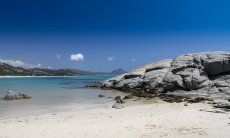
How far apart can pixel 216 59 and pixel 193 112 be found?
73.9 feet

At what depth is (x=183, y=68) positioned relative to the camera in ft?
147

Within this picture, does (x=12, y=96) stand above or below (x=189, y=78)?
below

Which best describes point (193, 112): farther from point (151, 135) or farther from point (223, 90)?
point (223, 90)

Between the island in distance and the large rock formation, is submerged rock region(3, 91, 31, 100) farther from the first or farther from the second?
the large rock formation

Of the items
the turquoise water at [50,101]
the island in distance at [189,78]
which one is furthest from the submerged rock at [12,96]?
the island in distance at [189,78]

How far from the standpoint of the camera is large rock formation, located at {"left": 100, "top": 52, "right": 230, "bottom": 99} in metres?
39.0

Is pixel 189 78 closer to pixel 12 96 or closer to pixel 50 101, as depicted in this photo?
pixel 50 101

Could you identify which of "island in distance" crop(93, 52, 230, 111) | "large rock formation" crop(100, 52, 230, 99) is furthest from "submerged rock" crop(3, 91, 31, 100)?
"large rock formation" crop(100, 52, 230, 99)

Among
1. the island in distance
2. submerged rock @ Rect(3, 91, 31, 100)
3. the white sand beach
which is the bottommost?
the white sand beach

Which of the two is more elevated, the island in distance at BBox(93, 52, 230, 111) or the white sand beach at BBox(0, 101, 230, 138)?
the island in distance at BBox(93, 52, 230, 111)

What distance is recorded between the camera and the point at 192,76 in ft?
138

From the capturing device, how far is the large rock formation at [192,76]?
1534 inches

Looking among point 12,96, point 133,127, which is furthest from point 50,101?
point 133,127

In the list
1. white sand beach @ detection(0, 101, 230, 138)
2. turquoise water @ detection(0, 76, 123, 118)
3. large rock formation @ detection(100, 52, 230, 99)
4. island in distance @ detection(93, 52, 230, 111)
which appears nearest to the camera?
white sand beach @ detection(0, 101, 230, 138)
